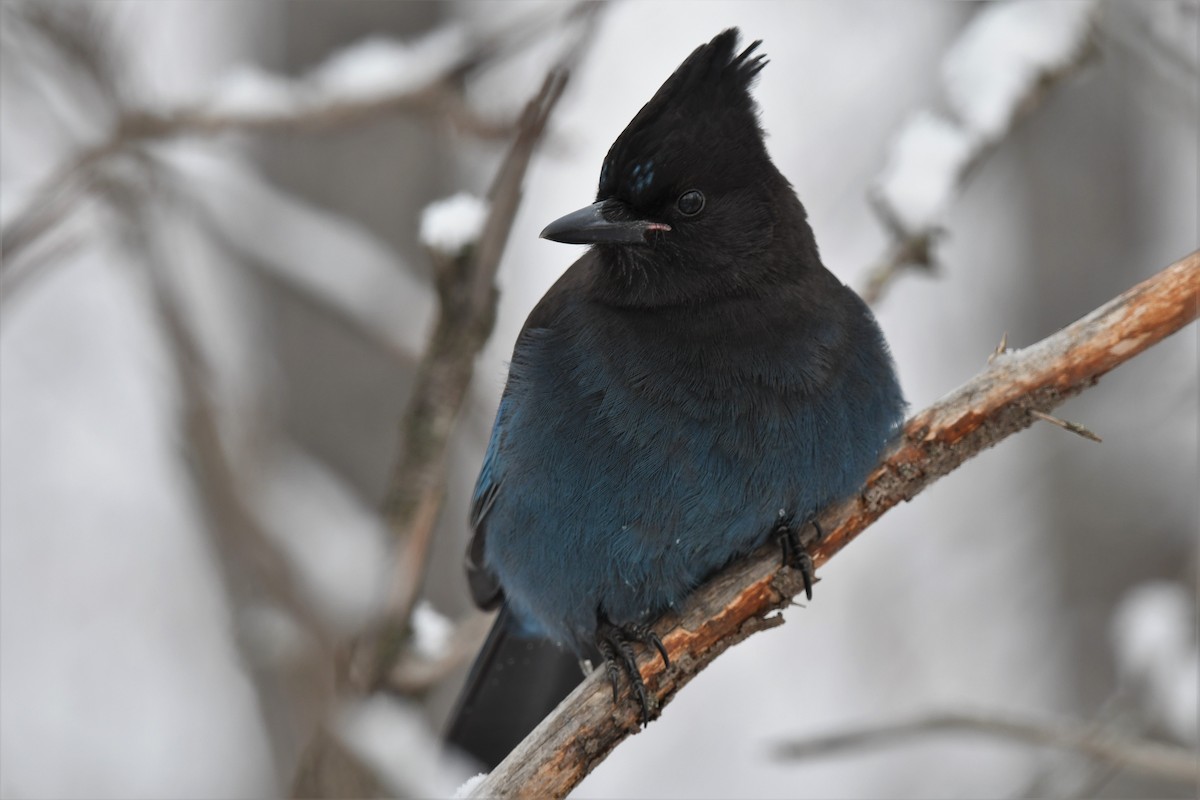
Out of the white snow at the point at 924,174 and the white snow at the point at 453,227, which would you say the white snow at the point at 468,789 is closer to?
the white snow at the point at 453,227

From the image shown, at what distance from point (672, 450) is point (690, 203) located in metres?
0.62

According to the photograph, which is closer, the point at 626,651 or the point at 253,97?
the point at 626,651

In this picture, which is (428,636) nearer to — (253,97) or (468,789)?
(468,789)

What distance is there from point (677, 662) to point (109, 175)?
2.36 metres

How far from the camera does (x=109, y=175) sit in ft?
12.7

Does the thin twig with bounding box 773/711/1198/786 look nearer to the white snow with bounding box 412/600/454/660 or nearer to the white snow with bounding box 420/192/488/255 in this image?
the white snow with bounding box 412/600/454/660

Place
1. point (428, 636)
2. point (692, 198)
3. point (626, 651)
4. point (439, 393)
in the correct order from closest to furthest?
point (626, 651) < point (692, 198) < point (439, 393) < point (428, 636)

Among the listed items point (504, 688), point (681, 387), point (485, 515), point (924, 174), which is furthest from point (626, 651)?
point (924, 174)

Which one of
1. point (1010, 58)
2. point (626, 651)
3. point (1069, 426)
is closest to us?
point (1069, 426)

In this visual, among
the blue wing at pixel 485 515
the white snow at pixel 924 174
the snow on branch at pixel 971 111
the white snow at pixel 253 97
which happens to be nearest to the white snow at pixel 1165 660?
the snow on branch at pixel 971 111

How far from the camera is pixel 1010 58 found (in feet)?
12.5

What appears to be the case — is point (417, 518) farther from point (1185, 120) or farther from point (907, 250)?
point (1185, 120)

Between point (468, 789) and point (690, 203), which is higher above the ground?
point (690, 203)

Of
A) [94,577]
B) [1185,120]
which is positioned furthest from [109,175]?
[94,577]
